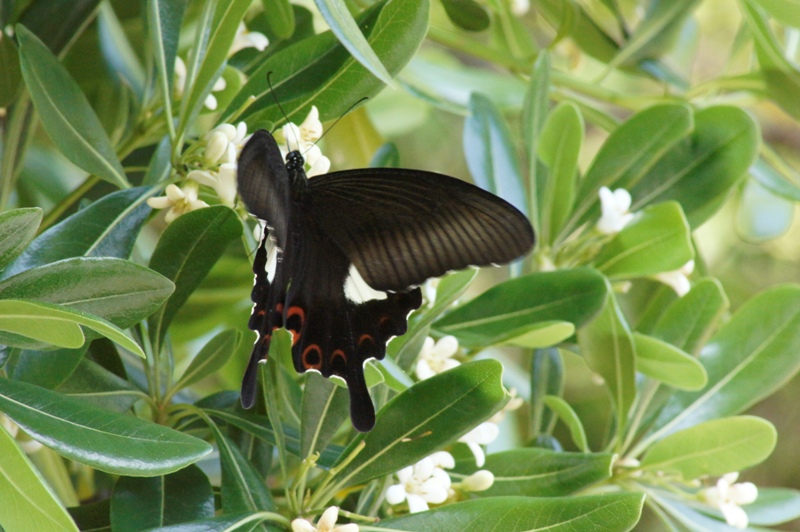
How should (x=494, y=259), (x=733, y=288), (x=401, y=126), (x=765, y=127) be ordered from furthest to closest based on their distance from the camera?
(x=733, y=288), (x=765, y=127), (x=401, y=126), (x=494, y=259)

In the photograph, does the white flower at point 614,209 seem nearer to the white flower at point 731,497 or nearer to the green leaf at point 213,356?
the white flower at point 731,497

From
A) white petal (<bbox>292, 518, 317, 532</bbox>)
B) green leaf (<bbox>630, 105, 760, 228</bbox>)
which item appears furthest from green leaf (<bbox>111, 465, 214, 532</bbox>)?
green leaf (<bbox>630, 105, 760, 228</bbox>)

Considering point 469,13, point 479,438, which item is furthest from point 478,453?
point 469,13

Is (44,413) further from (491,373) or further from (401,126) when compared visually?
(401,126)

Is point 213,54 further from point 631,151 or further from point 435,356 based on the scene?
point 631,151

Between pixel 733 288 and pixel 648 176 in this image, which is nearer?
pixel 648 176

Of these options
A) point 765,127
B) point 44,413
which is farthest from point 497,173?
point 765,127

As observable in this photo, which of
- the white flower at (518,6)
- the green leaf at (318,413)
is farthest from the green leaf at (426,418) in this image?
the white flower at (518,6)
